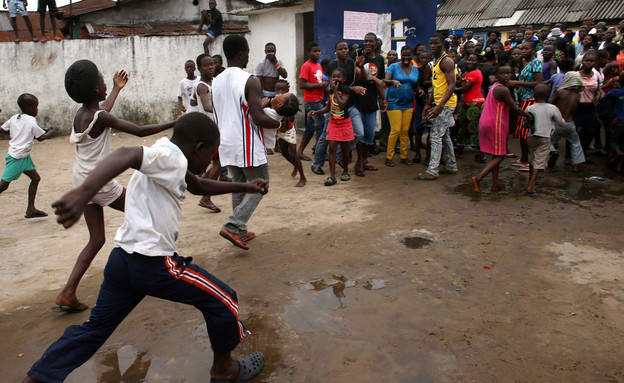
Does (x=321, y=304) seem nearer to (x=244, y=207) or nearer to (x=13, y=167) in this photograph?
(x=244, y=207)

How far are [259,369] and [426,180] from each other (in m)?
4.78

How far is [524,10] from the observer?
58.9 ft

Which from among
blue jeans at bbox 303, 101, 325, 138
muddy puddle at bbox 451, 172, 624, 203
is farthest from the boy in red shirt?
muddy puddle at bbox 451, 172, 624, 203

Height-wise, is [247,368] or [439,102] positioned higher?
[439,102]

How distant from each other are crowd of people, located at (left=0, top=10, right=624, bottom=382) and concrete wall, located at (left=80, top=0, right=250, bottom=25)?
699 centimetres

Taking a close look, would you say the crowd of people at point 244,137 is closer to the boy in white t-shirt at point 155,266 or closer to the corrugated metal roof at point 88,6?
the boy in white t-shirt at point 155,266

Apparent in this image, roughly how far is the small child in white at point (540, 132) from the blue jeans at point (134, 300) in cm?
482

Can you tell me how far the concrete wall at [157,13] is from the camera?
13.9 metres

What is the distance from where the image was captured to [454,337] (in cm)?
308

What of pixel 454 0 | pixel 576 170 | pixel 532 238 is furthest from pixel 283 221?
pixel 454 0

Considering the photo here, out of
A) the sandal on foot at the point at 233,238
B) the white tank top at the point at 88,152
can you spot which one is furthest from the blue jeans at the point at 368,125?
the white tank top at the point at 88,152

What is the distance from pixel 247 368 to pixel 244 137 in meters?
2.19

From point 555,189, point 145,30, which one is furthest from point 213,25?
point 555,189

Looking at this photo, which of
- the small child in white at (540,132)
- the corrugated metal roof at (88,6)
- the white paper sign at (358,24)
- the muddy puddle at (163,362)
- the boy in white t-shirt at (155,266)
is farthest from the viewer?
the corrugated metal roof at (88,6)
